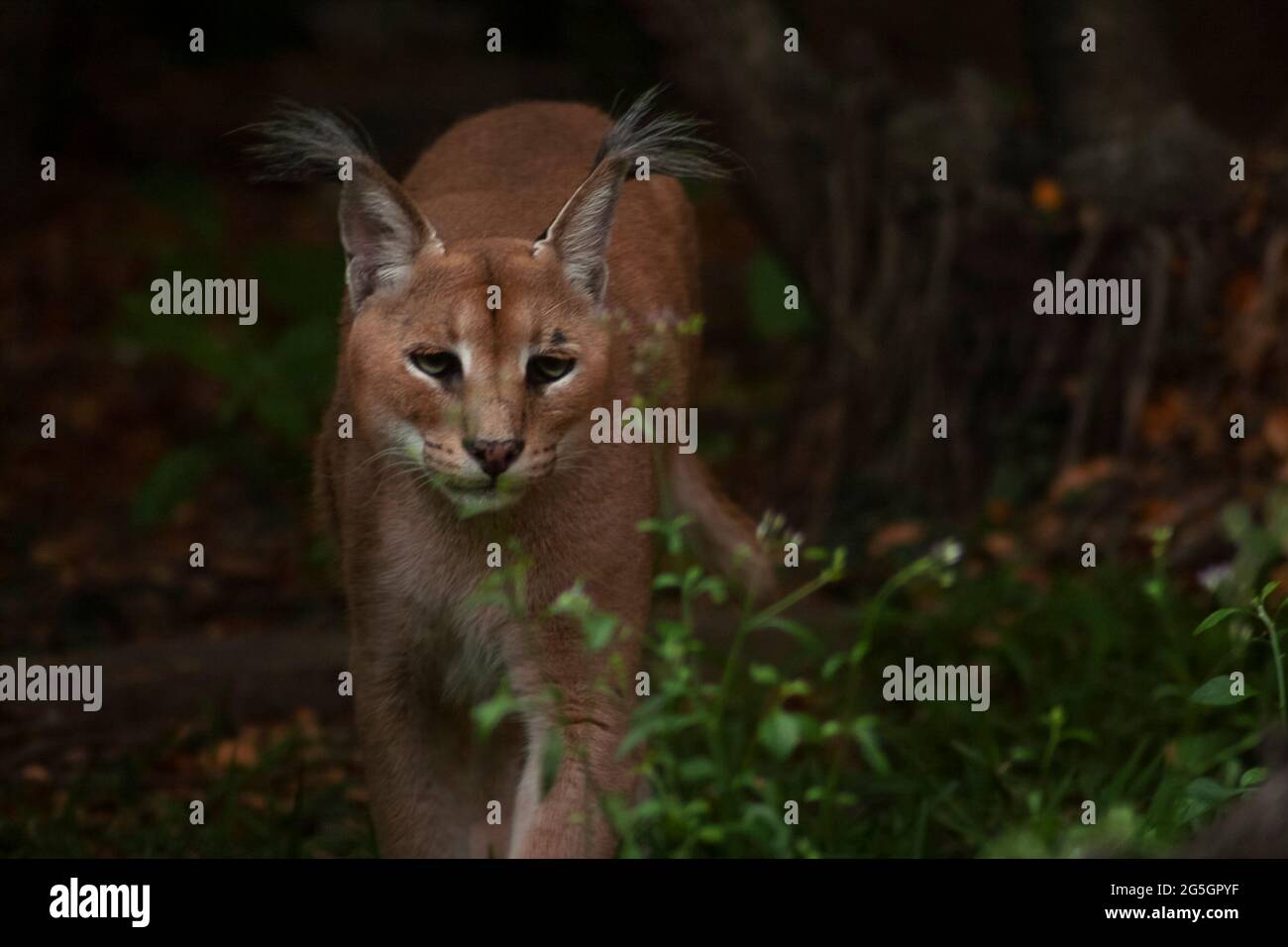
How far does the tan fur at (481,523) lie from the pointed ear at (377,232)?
2.2 inches

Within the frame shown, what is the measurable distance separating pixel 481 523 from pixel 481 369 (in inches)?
23.4

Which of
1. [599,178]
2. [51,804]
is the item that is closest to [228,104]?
[51,804]

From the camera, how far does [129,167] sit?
579 inches

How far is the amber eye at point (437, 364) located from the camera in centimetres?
509

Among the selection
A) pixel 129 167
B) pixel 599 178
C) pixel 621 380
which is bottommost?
pixel 621 380

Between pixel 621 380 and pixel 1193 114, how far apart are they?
12.7 ft

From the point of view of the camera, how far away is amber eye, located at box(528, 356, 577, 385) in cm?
516

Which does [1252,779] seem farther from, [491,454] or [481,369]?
[481,369]

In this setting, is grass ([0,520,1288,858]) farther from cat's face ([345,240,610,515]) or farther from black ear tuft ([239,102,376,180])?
black ear tuft ([239,102,376,180])

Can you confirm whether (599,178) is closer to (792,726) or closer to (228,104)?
(792,726)

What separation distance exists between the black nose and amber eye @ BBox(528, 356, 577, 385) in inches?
11.1
